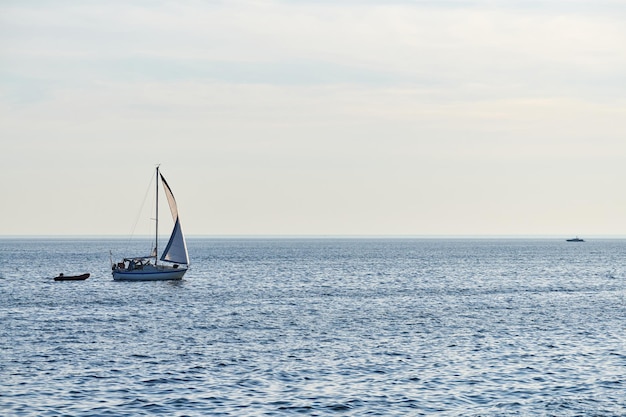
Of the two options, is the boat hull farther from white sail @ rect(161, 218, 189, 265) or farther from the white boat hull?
white sail @ rect(161, 218, 189, 265)

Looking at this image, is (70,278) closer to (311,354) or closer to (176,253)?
(176,253)

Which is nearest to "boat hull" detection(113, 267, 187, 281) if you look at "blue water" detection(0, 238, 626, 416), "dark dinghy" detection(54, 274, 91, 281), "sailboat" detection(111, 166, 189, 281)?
"sailboat" detection(111, 166, 189, 281)

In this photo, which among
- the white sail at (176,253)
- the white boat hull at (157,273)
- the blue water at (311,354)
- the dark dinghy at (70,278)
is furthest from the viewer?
the dark dinghy at (70,278)

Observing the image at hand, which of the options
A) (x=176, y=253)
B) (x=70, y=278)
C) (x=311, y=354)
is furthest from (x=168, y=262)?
(x=311, y=354)

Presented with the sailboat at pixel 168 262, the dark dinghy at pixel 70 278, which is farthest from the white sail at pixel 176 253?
the dark dinghy at pixel 70 278

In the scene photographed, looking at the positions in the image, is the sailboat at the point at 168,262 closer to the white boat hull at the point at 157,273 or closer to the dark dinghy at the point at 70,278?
the white boat hull at the point at 157,273

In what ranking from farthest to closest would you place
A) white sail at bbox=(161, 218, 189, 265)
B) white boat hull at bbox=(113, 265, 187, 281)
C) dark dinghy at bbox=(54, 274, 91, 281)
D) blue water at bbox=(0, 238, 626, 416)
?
dark dinghy at bbox=(54, 274, 91, 281)
white sail at bbox=(161, 218, 189, 265)
white boat hull at bbox=(113, 265, 187, 281)
blue water at bbox=(0, 238, 626, 416)

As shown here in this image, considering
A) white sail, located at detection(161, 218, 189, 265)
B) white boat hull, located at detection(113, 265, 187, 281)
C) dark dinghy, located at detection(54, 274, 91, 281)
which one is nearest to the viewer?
white boat hull, located at detection(113, 265, 187, 281)

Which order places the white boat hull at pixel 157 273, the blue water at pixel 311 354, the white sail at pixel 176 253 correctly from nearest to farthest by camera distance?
1. the blue water at pixel 311 354
2. the white boat hull at pixel 157 273
3. the white sail at pixel 176 253

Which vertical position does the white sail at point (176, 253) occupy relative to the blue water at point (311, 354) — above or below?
above

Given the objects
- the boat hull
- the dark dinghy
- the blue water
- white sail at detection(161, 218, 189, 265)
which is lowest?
the blue water

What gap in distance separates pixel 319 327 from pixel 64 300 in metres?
38.9

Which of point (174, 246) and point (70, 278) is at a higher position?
point (174, 246)

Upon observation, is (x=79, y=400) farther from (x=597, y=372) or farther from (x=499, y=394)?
(x=597, y=372)
